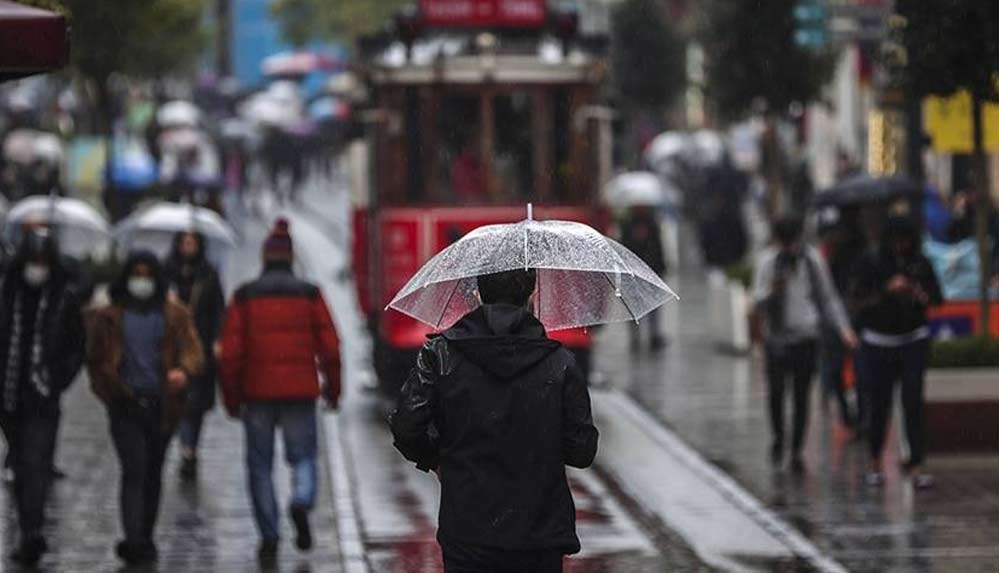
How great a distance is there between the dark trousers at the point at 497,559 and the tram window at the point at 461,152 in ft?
42.2

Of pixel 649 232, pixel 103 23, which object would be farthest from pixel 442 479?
pixel 103 23

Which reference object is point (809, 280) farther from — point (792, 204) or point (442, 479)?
point (792, 204)

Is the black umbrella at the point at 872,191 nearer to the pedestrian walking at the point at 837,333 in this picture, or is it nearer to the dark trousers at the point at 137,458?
the pedestrian walking at the point at 837,333

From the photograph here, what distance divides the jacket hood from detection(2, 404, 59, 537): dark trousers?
5574 millimetres

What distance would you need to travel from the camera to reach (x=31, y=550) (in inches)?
503

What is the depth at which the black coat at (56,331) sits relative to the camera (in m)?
12.7

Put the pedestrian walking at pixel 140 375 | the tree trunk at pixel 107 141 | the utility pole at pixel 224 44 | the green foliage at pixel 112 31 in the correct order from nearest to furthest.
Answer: the pedestrian walking at pixel 140 375
the green foliage at pixel 112 31
the tree trunk at pixel 107 141
the utility pole at pixel 224 44

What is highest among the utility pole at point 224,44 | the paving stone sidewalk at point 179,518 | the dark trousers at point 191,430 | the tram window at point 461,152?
the utility pole at point 224,44

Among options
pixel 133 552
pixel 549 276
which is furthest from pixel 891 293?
pixel 549 276

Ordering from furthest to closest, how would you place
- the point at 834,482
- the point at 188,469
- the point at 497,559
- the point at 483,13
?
the point at 483,13, the point at 188,469, the point at 834,482, the point at 497,559

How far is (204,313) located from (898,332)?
4173mm

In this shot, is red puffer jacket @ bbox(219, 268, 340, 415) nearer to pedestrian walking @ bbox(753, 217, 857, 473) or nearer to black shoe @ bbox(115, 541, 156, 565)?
black shoe @ bbox(115, 541, 156, 565)

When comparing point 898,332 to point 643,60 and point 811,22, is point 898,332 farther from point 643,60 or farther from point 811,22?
point 643,60

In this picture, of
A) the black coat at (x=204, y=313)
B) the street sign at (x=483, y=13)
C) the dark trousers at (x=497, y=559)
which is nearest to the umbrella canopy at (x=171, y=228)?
the black coat at (x=204, y=313)
